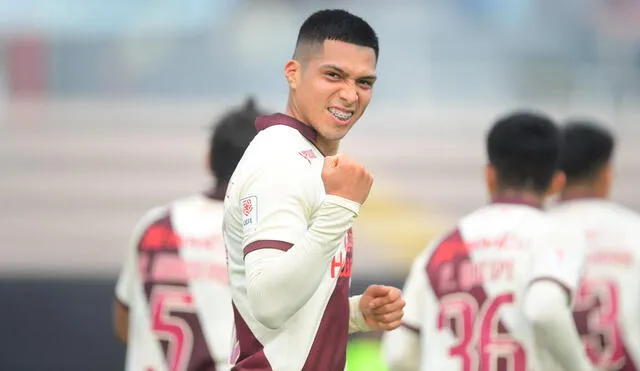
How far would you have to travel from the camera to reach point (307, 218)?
3.19m

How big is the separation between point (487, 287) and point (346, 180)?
1.75m

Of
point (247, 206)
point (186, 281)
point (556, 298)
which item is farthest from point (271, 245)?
point (186, 281)

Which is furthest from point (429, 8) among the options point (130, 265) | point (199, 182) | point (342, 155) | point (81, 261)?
point (342, 155)

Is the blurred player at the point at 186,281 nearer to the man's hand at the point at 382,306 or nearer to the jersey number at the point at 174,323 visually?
the jersey number at the point at 174,323

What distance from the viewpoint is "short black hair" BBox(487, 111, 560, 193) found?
16.0 feet

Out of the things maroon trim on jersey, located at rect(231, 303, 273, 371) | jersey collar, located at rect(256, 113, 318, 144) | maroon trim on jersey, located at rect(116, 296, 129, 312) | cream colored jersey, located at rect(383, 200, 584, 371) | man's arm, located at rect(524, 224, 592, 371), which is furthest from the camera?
maroon trim on jersey, located at rect(116, 296, 129, 312)

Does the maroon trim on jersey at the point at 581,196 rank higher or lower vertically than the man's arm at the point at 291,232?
lower

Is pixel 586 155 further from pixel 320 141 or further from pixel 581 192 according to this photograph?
pixel 320 141

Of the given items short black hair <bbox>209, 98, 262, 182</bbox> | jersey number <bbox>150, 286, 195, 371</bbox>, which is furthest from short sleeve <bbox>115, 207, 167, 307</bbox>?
short black hair <bbox>209, 98, 262, 182</bbox>

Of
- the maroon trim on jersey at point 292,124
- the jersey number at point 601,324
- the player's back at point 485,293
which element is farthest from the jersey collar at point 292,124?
the jersey number at point 601,324

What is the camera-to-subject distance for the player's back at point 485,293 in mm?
4676

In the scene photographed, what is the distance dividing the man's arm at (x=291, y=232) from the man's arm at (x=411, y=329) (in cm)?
176

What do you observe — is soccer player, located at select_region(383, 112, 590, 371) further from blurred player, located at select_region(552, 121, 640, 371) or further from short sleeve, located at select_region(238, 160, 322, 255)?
short sleeve, located at select_region(238, 160, 322, 255)

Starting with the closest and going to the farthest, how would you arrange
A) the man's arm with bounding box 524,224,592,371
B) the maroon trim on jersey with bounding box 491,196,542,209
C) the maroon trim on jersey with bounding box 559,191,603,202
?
the man's arm with bounding box 524,224,592,371 → the maroon trim on jersey with bounding box 491,196,542,209 → the maroon trim on jersey with bounding box 559,191,603,202
